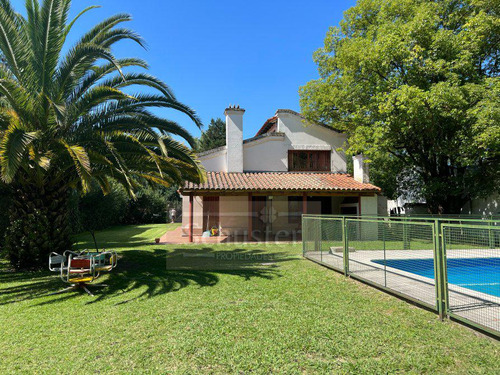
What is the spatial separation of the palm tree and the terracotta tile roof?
5.98 m

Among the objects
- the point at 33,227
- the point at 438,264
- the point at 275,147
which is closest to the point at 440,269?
the point at 438,264

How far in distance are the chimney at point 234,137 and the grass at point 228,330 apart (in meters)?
10.8

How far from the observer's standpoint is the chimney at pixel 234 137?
1784 centimetres

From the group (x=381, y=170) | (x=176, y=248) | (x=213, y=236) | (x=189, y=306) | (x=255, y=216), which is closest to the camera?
(x=189, y=306)

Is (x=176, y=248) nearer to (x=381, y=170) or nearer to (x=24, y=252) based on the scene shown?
(x=24, y=252)

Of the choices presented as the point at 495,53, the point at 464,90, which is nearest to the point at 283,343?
the point at 464,90

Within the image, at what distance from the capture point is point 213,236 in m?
17.8

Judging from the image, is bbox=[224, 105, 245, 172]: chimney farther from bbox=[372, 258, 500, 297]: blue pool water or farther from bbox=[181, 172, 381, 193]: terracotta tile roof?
bbox=[372, 258, 500, 297]: blue pool water

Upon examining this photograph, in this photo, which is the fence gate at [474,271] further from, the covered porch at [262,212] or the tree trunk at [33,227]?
the covered porch at [262,212]

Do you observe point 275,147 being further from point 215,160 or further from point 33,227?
point 33,227

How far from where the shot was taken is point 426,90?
50.3 ft

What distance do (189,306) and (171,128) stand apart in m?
5.32

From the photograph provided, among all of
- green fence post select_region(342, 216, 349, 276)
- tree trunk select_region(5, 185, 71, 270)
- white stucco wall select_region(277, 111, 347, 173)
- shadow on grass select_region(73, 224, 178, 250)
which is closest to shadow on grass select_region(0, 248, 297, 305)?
tree trunk select_region(5, 185, 71, 270)

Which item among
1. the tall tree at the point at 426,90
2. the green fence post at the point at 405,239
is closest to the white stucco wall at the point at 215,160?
the tall tree at the point at 426,90
